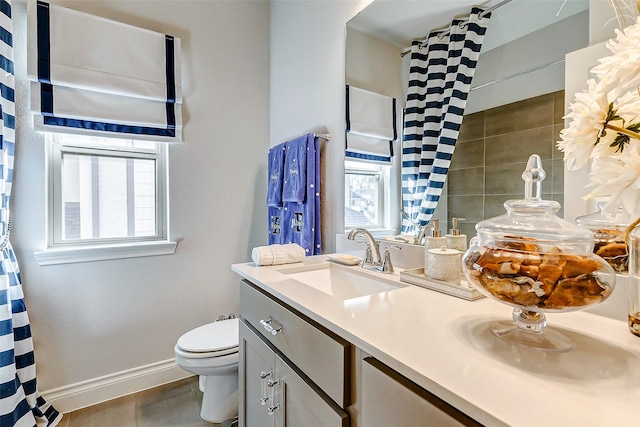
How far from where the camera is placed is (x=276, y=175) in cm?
199

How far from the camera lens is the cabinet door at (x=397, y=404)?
1.56 feet

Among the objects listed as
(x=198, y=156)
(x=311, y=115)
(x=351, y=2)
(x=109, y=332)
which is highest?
(x=351, y=2)

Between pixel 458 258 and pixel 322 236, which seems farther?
pixel 322 236

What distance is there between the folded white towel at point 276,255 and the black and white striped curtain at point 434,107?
1.64 feet

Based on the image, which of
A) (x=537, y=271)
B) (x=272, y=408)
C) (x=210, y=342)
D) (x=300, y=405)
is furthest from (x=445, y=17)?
(x=210, y=342)

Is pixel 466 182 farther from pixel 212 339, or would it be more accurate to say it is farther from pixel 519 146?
pixel 212 339

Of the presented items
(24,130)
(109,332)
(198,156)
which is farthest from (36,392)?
(198,156)

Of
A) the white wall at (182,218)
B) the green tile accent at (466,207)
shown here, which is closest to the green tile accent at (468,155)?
the green tile accent at (466,207)

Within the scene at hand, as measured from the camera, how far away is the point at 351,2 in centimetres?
155

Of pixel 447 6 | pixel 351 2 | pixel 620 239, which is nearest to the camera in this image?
pixel 620 239

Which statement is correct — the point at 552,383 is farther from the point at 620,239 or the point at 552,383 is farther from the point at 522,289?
the point at 620,239

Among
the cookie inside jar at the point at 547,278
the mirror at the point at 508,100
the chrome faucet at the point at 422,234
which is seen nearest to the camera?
the cookie inside jar at the point at 547,278

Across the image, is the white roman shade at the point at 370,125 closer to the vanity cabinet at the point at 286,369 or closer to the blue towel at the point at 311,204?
the blue towel at the point at 311,204

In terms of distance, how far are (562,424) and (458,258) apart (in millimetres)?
611
